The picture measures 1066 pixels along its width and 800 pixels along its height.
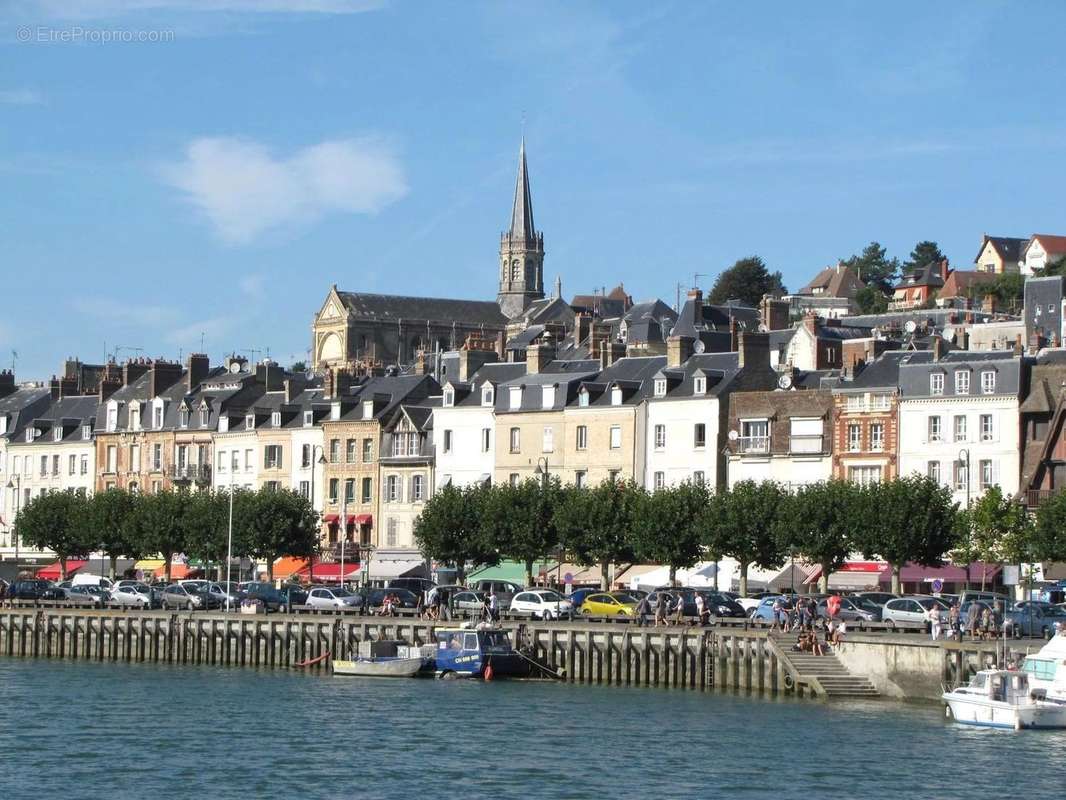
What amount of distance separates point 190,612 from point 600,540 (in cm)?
2029

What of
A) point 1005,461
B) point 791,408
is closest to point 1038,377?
point 1005,461

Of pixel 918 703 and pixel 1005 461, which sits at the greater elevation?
pixel 1005 461

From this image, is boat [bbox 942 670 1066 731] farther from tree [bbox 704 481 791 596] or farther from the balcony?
the balcony

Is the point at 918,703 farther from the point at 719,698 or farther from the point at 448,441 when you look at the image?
the point at 448,441

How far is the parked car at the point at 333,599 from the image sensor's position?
90.4 m

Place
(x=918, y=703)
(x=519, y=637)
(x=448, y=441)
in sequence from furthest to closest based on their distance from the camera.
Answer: (x=448, y=441) → (x=519, y=637) → (x=918, y=703)

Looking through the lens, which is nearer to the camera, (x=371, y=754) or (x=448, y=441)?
(x=371, y=754)

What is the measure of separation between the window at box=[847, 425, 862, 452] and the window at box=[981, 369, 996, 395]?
Result: 6334 millimetres

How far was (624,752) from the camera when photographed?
2303 inches

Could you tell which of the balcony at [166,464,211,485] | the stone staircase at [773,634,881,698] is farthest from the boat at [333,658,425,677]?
the balcony at [166,464,211,485]

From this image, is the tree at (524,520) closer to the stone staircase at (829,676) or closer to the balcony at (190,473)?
the balcony at (190,473)

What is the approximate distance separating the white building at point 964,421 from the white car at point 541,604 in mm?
19895

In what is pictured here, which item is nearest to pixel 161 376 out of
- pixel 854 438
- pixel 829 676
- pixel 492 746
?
pixel 854 438

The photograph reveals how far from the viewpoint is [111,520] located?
4791 inches
